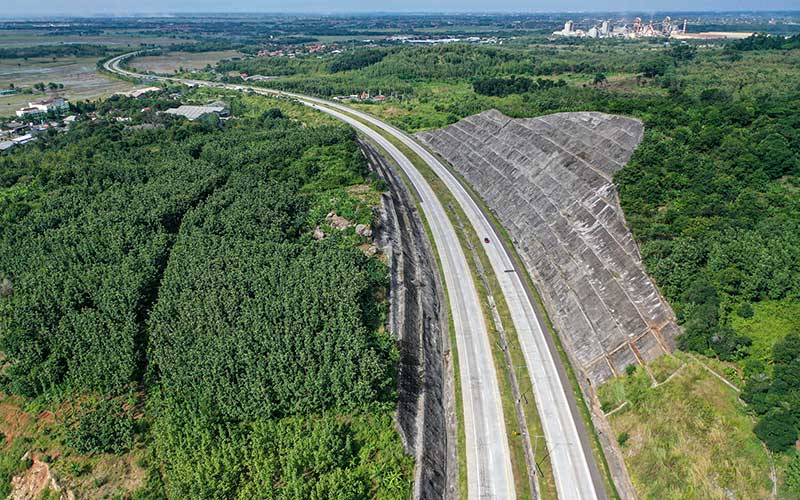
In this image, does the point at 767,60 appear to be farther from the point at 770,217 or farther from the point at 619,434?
the point at 619,434

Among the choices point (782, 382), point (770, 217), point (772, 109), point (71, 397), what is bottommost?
point (71, 397)

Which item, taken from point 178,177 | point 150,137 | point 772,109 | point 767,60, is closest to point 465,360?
point 178,177

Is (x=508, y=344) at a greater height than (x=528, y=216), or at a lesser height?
lesser

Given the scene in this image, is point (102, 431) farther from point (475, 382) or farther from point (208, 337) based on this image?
point (475, 382)

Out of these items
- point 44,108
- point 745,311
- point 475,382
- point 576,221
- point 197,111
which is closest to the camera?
point 745,311

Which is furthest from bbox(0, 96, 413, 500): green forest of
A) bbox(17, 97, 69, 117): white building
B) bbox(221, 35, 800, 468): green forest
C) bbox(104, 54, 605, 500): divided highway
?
bbox(17, 97, 69, 117): white building

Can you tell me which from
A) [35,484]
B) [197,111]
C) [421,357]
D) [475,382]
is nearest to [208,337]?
[35,484]
